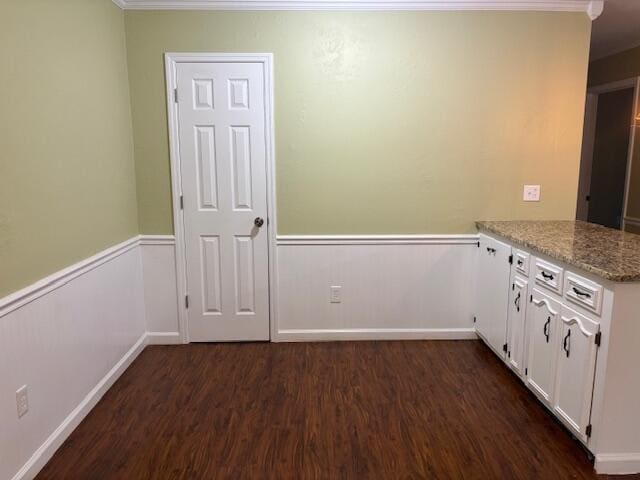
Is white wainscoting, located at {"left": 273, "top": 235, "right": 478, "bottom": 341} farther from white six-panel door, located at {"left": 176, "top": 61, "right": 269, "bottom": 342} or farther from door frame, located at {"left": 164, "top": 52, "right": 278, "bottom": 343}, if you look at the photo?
white six-panel door, located at {"left": 176, "top": 61, "right": 269, "bottom": 342}

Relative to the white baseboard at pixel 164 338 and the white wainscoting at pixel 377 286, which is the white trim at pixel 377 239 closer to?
the white wainscoting at pixel 377 286

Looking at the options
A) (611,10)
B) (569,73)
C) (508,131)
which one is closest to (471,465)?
(508,131)

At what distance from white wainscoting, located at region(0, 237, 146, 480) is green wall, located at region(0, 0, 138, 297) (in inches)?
4.3

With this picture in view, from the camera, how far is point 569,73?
314cm

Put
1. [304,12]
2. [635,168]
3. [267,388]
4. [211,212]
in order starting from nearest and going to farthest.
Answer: [267,388] < [304,12] < [211,212] < [635,168]

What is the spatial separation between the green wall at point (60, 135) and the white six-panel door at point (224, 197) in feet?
1.50

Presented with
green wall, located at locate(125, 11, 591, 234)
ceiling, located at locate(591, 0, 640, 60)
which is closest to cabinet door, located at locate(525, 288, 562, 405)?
green wall, located at locate(125, 11, 591, 234)

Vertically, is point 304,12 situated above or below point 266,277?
above

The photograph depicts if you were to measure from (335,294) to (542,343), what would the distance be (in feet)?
4.87

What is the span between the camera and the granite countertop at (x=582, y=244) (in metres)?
1.89

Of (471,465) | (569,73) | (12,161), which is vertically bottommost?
(471,465)

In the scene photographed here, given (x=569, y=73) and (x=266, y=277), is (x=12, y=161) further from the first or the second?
(x=569, y=73)

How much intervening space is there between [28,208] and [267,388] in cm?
163

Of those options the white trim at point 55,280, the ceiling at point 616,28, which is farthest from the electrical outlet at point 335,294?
the ceiling at point 616,28
